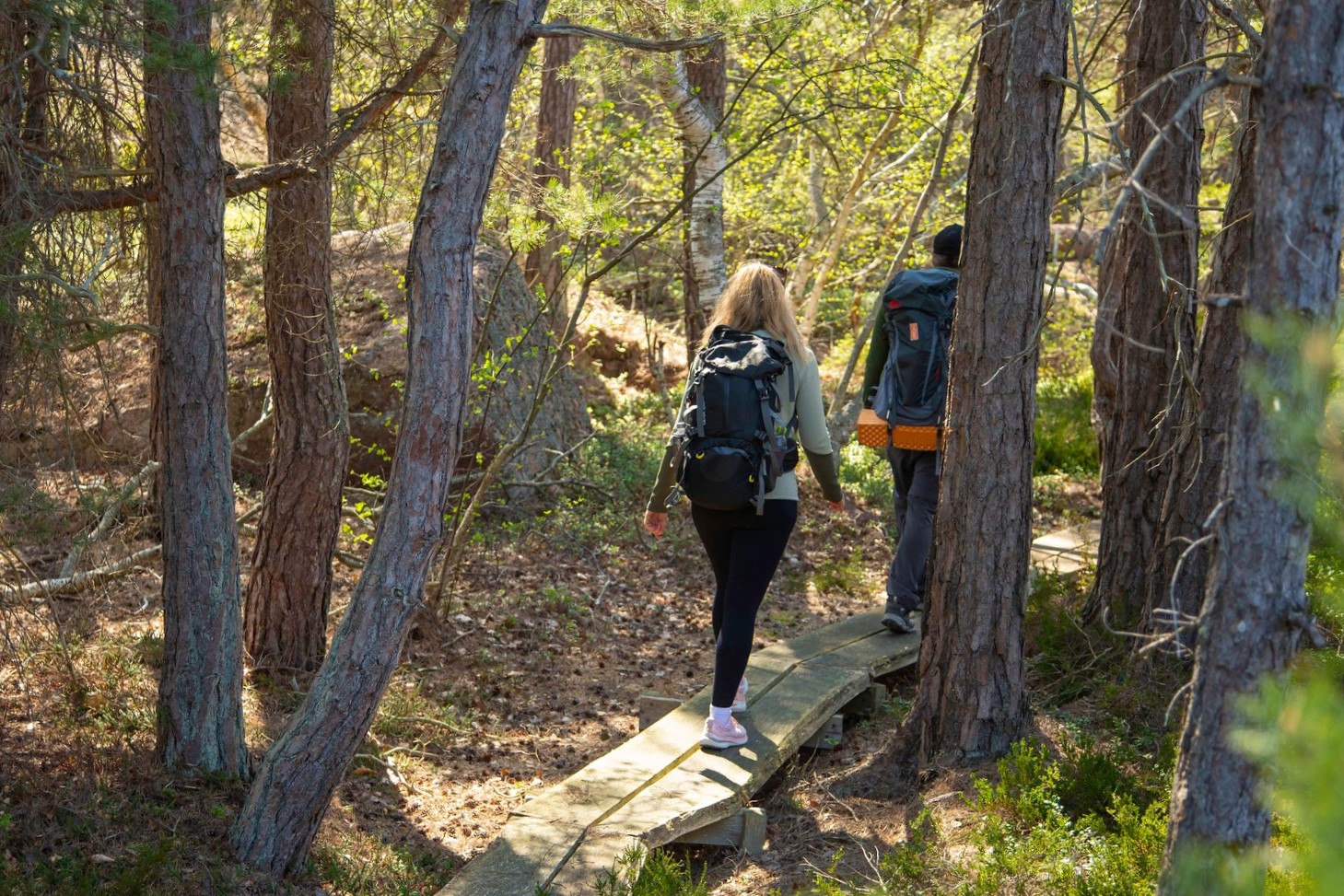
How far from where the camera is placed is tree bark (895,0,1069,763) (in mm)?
4805

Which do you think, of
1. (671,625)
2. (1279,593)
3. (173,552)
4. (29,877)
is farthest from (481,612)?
(1279,593)

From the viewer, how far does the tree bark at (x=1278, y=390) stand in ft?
8.04

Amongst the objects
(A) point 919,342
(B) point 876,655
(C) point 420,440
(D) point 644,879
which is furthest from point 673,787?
(A) point 919,342

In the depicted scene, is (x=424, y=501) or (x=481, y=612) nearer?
(x=424, y=501)

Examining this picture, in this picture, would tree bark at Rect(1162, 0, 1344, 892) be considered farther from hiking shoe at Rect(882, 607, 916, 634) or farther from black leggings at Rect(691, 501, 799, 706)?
hiking shoe at Rect(882, 607, 916, 634)

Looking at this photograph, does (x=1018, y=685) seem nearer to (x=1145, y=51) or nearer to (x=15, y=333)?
(x=1145, y=51)

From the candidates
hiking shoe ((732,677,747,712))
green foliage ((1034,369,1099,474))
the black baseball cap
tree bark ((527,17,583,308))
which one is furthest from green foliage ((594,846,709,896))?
green foliage ((1034,369,1099,474))

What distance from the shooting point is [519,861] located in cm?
437

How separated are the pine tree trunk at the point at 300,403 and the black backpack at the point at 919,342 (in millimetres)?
3326


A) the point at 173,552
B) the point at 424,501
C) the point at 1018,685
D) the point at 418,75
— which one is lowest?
the point at 1018,685

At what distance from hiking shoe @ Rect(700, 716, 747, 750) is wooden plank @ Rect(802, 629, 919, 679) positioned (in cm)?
129

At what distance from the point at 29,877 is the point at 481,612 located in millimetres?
4374

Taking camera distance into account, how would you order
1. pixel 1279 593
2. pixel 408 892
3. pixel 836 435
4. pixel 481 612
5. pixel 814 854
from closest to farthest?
pixel 1279 593 → pixel 408 892 → pixel 814 854 → pixel 481 612 → pixel 836 435

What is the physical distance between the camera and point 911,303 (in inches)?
261
